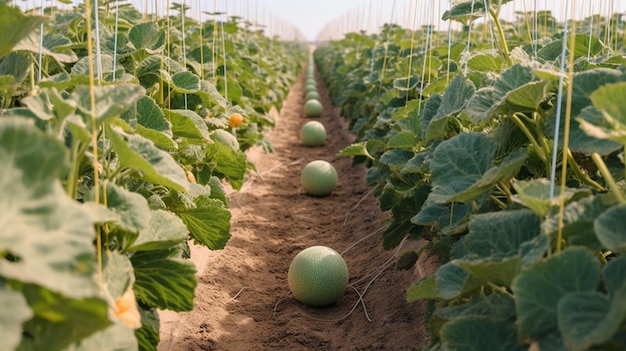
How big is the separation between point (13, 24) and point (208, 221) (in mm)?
1386

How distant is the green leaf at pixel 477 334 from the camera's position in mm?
1703

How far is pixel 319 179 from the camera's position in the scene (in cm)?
613

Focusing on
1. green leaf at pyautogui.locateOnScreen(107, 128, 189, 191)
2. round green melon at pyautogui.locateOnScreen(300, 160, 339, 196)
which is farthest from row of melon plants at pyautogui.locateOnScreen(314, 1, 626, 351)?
round green melon at pyautogui.locateOnScreen(300, 160, 339, 196)

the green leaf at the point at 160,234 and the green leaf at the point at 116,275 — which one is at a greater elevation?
the green leaf at the point at 160,234

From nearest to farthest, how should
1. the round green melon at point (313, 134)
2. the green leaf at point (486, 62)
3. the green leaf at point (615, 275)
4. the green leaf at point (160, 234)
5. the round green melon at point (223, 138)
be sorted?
the green leaf at point (615, 275) → the green leaf at point (160, 234) → the green leaf at point (486, 62) → the round green melon at point (223, 138) → the round green melon at point (313, 134)

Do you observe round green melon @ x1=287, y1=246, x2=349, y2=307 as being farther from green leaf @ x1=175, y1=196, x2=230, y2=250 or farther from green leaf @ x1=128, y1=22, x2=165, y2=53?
green leaf @ x1=128, y1=22, x2=165, y2=53

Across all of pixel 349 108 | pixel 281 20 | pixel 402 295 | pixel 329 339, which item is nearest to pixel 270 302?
pixel 329 339

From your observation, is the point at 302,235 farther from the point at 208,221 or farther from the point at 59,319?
the point at 59,319

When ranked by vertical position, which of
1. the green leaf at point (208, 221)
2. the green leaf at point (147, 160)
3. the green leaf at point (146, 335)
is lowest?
the green leaf at point (146, 335)

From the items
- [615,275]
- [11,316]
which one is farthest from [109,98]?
[615,275]

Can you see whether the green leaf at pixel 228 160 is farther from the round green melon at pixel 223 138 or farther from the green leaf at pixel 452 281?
the green leaf at pixel 452 281

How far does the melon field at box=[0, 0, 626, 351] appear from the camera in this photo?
1380mm

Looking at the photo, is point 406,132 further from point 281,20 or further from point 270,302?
point 281,20

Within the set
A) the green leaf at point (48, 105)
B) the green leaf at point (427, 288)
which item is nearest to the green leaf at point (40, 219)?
the green leaf at point (48, 105)
